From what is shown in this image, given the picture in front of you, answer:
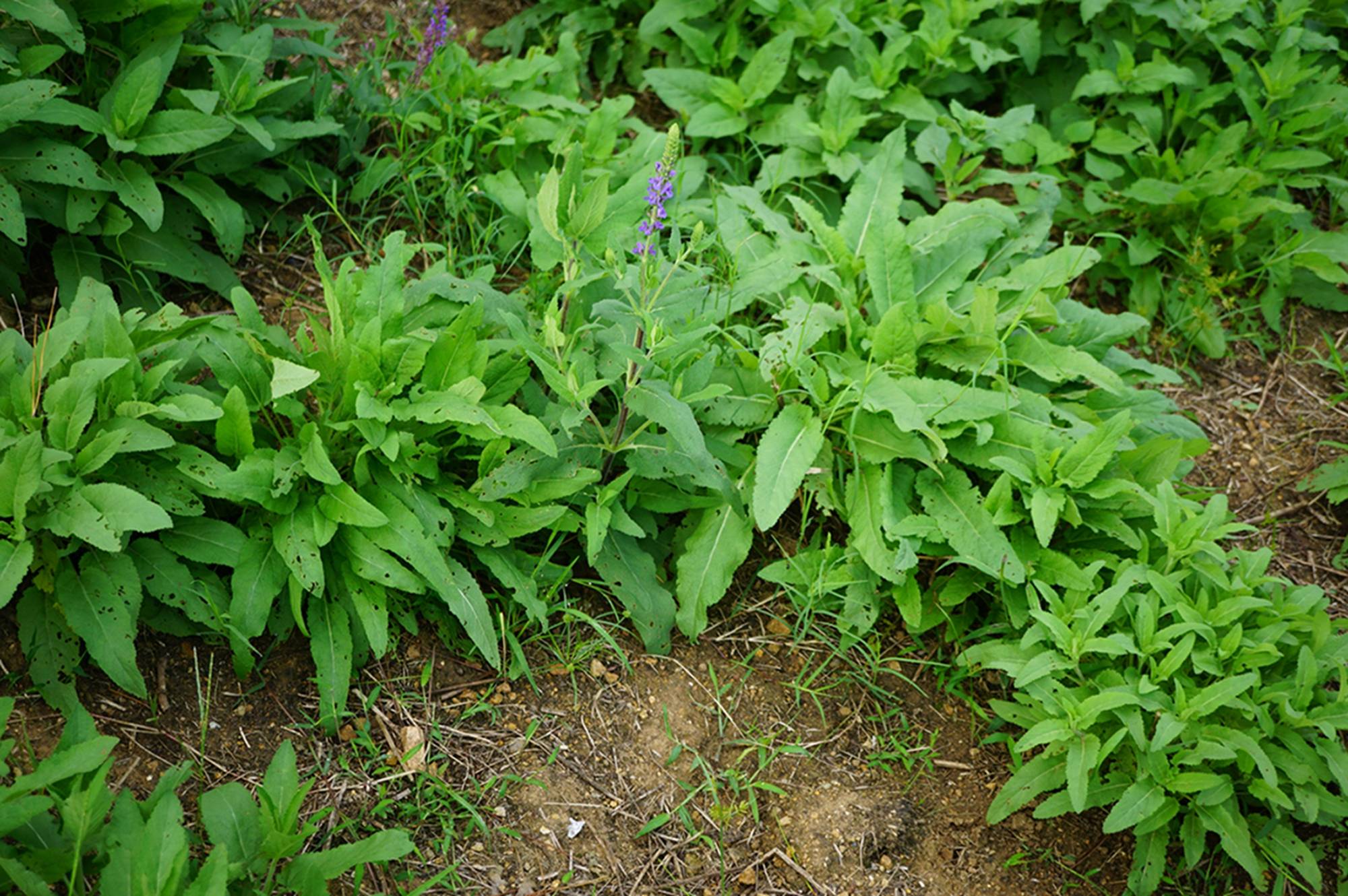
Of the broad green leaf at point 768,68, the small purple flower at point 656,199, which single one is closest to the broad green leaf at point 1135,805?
the small purple flower at point 656,199

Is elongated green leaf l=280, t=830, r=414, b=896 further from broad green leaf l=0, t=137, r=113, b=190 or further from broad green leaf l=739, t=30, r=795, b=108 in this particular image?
broad green leaf l=739, t=30, r=795, b=108

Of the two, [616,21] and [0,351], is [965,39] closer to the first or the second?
[616,21]

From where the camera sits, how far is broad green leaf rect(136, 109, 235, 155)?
3.28 meters

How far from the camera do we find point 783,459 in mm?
3203

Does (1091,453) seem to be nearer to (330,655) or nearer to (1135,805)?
(1135,805)

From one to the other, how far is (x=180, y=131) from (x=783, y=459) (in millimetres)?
2103

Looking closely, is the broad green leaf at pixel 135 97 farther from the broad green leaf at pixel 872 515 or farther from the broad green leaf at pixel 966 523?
the broad green leaf at pixel 966 523

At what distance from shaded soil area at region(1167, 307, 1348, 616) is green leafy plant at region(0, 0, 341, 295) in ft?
11.6

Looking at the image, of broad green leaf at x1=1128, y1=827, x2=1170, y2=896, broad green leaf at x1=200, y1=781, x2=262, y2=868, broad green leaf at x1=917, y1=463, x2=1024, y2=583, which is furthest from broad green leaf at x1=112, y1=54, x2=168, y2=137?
broad green leaf at x1=1128, y1=827, x2=1170, y2=896

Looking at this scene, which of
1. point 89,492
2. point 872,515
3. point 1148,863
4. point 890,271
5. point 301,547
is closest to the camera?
point 89,492

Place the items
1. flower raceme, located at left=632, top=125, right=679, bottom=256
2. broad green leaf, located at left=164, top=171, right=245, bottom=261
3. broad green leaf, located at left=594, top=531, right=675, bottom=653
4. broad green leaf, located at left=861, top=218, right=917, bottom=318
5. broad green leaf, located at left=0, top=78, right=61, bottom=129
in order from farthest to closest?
broad green leaf, located at left=861, top=218, right=917, bottom=318 → broad green leaf, located at left=164, top=171, right=245, bottom=261 → broad green leaf, located at left=594, top=531, right=675, bottom=653 → broad green leaf, located at left=0, top=78, right=61, bottom=129 → flower raceme, located at left=632, top=125, right=679, bottom=256

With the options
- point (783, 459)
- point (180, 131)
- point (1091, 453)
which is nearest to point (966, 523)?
point (1091, 453)

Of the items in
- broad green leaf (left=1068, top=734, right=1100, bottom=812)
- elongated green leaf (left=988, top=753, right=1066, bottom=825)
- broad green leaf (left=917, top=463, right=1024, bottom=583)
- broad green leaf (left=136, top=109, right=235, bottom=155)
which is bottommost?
elongated green leaf (left=988, top=753, right=1066, bottom=825)

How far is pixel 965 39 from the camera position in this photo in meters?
4.35
